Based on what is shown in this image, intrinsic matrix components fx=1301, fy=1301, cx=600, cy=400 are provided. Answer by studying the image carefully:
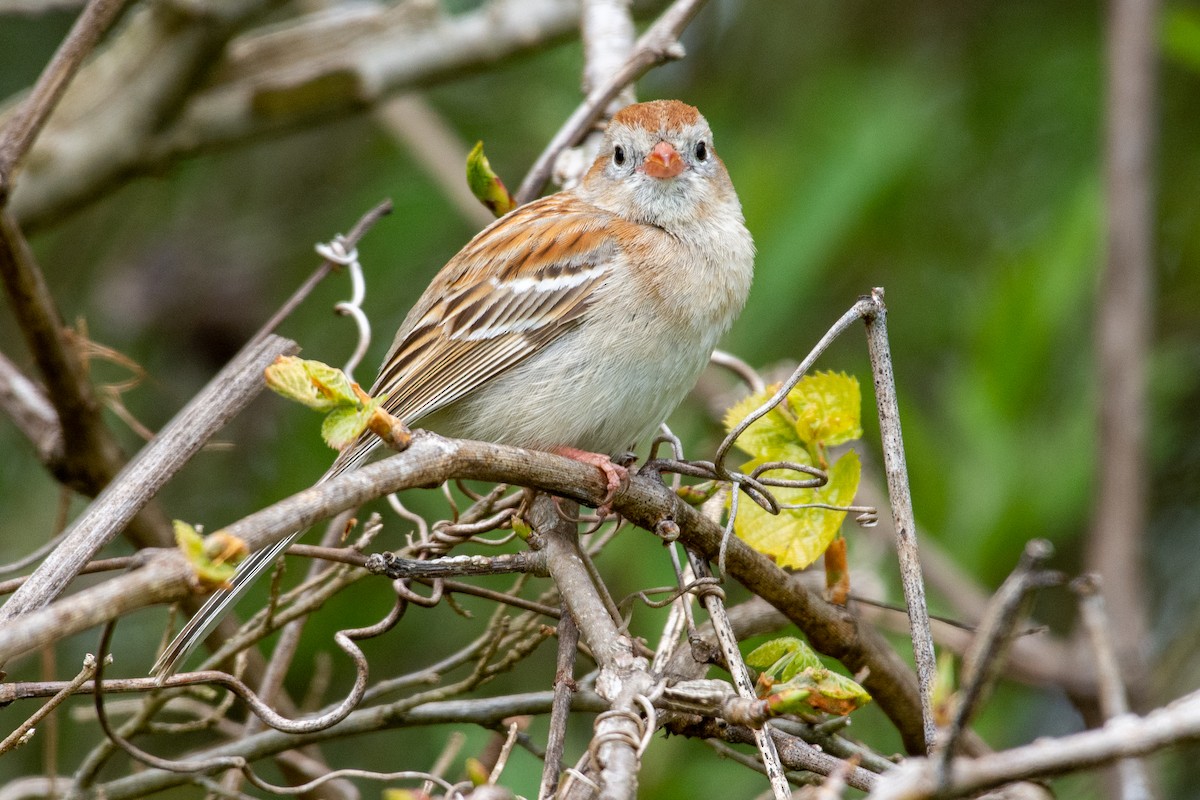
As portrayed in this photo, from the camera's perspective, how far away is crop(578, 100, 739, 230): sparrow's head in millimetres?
3105

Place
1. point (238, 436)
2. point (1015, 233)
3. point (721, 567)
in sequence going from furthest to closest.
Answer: point (1015, 233) → point (238, 436) → point (721, 567)

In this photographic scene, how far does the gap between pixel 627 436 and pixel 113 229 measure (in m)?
3.52

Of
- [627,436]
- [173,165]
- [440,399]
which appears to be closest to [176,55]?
[173,165]

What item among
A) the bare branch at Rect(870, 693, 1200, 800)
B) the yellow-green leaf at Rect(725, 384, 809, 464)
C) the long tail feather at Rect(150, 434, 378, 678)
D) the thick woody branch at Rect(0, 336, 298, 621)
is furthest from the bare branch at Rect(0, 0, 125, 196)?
the bare branch at Rect(870, 693, 1200, 800)

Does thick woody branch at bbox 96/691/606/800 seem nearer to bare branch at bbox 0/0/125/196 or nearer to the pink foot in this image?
the pink foot

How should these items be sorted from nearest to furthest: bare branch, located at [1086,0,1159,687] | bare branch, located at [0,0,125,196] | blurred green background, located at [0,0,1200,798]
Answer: bare branch, located at [0,0,125,196], bare branch, located at [1086,0,1159,687], blurred green background, located at [0,0,1200,798]

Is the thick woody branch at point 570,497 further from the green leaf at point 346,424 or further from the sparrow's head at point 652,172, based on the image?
the sparrow's head at point 652,172

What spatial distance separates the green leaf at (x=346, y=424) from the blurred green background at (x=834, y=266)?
7.10ft

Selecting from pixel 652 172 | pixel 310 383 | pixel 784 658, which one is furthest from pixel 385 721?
pixel 652 172

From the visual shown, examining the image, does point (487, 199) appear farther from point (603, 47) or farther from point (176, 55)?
point (176, 55)

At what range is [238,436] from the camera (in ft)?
16.2

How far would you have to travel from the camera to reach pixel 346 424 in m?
1.52

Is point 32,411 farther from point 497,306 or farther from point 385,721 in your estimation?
point 385,721

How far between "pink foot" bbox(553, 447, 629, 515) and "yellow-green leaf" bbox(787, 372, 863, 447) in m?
0.30
